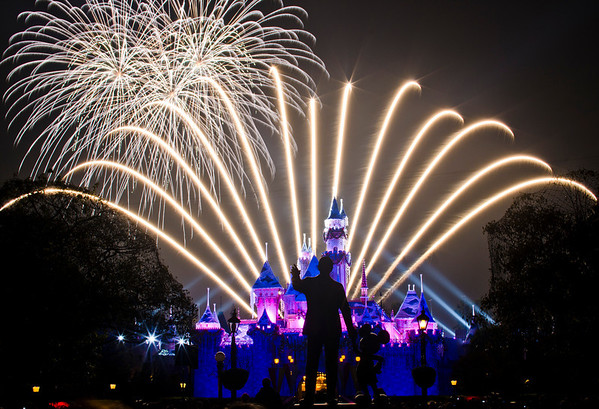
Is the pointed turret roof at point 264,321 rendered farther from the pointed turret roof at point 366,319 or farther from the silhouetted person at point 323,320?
the silhouetted person at point 323,320

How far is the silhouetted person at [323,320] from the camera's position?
13.1 metres

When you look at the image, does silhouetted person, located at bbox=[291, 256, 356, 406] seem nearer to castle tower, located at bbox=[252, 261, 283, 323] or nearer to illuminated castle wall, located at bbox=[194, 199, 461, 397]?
illuminated castle wall, located at bbox=[194, 199, 461, 397]

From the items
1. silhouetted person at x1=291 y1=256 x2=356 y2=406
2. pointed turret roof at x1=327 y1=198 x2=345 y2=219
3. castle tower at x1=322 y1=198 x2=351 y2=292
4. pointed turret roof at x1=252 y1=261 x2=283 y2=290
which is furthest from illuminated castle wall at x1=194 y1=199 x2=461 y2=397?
silhouetted person at x1=291 y1=256 x2=356 y2=406

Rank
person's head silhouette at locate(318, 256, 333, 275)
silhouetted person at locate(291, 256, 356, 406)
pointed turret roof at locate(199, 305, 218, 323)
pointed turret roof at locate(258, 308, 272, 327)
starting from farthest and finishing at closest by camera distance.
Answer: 1. pointed turret roof at locate(199, 305, 218, 323)
2. pointed turret roof at locate(258, 308, 272, 327)
3. person's head silhouette at locate(318, 256, 333, 275)
4. silhouetted person at locate(291, 256, 356, 406)

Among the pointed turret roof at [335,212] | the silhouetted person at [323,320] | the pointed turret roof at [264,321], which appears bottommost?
the silhouetted person at [323,320]

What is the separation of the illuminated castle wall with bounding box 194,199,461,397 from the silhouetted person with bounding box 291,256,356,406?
4042 cm

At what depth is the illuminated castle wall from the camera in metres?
55.6

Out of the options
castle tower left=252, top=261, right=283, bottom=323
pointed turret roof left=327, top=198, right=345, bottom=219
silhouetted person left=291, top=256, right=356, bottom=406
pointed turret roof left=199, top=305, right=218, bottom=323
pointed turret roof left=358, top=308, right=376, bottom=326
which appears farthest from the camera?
pointed turret roof left=327, top=198, right=345, bottom=219

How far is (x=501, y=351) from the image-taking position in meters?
31.1

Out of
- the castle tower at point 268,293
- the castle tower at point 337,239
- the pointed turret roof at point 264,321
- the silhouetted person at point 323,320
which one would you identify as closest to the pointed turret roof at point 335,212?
the castle tower at point 337,239

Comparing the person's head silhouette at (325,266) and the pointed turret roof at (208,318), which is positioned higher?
the pointed turret roof at (208,318)

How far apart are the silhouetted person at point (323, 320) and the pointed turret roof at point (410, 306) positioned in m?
51.8

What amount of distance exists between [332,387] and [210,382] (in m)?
47.5

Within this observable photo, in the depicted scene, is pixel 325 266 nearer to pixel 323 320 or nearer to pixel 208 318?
pixel 323 320
